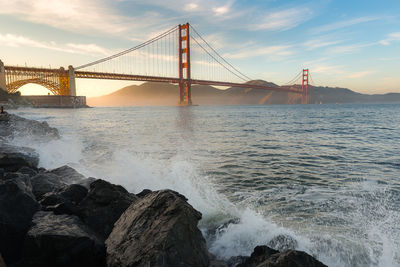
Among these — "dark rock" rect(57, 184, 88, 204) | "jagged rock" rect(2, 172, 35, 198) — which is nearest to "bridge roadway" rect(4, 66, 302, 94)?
"jagged rock" rect(2, 172, 35, 198)

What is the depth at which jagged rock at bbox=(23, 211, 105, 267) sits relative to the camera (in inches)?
102

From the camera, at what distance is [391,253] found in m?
3.29

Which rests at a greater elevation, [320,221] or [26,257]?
[26,257]

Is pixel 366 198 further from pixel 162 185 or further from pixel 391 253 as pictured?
pixel 162 185

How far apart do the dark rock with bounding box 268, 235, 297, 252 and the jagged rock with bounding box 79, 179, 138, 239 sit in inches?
78.2

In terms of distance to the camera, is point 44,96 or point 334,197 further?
point 44,96

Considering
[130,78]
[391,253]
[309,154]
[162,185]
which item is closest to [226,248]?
[391,253]

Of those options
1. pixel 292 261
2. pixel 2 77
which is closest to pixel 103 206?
pixel 292 261

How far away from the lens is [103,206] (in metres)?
3.48

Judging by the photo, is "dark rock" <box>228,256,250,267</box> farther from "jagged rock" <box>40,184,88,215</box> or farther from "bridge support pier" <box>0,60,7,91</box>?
"bridge support pier" <box>0,60,7,91</box>

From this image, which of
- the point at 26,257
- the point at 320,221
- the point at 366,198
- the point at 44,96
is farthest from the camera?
the point at 44,96

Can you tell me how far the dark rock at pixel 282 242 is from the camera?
3418 mm

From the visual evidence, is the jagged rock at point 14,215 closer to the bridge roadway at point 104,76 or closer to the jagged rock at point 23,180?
the jagged rock at point 23,180

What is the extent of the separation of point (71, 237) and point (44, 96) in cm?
7959
